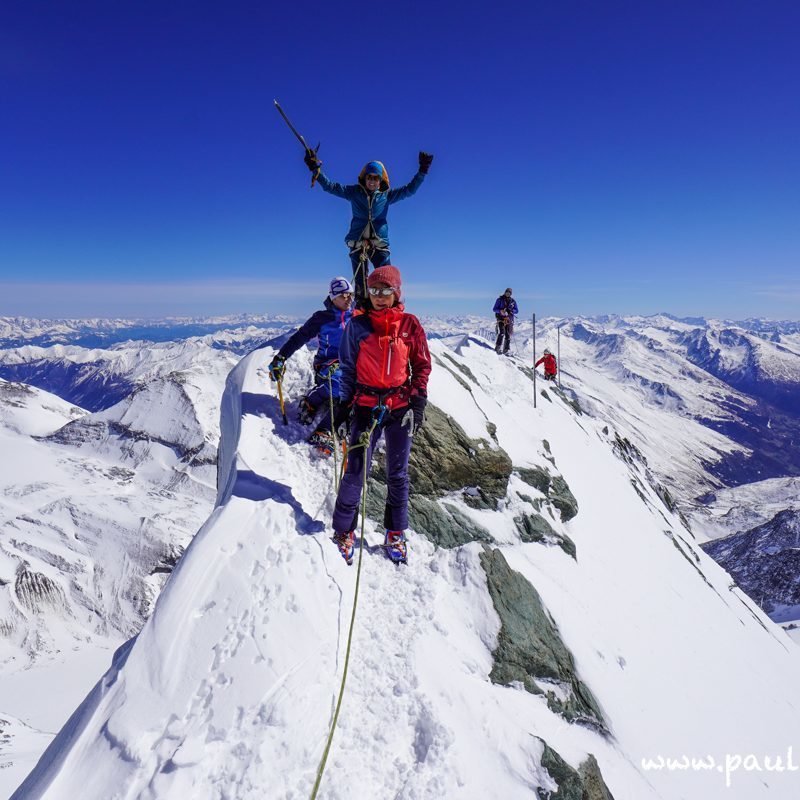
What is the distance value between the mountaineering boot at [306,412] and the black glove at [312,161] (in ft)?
17.1

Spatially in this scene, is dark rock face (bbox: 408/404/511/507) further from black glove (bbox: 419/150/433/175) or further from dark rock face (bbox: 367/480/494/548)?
black glove (bbox: 419/150/433/175)

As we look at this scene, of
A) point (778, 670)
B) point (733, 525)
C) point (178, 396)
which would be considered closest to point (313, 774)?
point (778, 670)

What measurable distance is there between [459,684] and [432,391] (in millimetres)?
8395

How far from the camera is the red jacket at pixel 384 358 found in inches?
271

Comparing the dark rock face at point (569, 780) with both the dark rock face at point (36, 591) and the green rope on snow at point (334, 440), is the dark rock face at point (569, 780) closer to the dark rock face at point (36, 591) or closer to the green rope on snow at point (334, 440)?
the green rope on snow at point (334, 440)

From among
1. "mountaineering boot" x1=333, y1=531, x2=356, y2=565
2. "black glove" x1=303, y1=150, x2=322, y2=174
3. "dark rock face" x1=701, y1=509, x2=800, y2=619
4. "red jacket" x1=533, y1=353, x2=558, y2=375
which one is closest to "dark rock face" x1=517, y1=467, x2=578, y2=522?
"mountaineering boot" x1=333, y1=531, x2=356, y2=565

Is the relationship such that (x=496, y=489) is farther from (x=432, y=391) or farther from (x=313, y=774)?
(x=313, y=774)

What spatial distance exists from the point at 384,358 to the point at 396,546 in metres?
3.49

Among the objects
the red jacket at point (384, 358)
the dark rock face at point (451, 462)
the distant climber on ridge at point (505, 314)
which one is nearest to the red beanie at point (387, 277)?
the red jacket at point (384, 358)

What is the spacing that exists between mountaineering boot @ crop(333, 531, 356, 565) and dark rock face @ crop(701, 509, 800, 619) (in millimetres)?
100225

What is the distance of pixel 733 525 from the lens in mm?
165375

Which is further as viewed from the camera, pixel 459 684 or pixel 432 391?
pixel 432 391

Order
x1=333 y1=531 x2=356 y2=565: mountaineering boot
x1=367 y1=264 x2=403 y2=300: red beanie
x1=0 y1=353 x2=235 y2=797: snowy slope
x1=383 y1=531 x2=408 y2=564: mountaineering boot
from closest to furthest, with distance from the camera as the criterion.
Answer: x1=367 y1=264 x2=403 y2=300: red beanie → x1=333 y1=531 x2=356 y2=565: mountaineering boot → x1=383 y1=531 x2=408 y2=564: mountaineering boot → x1=0 y1=353 x2=235 y2=797: snowy slope

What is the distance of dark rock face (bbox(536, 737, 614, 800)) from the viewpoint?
5.61 meters
